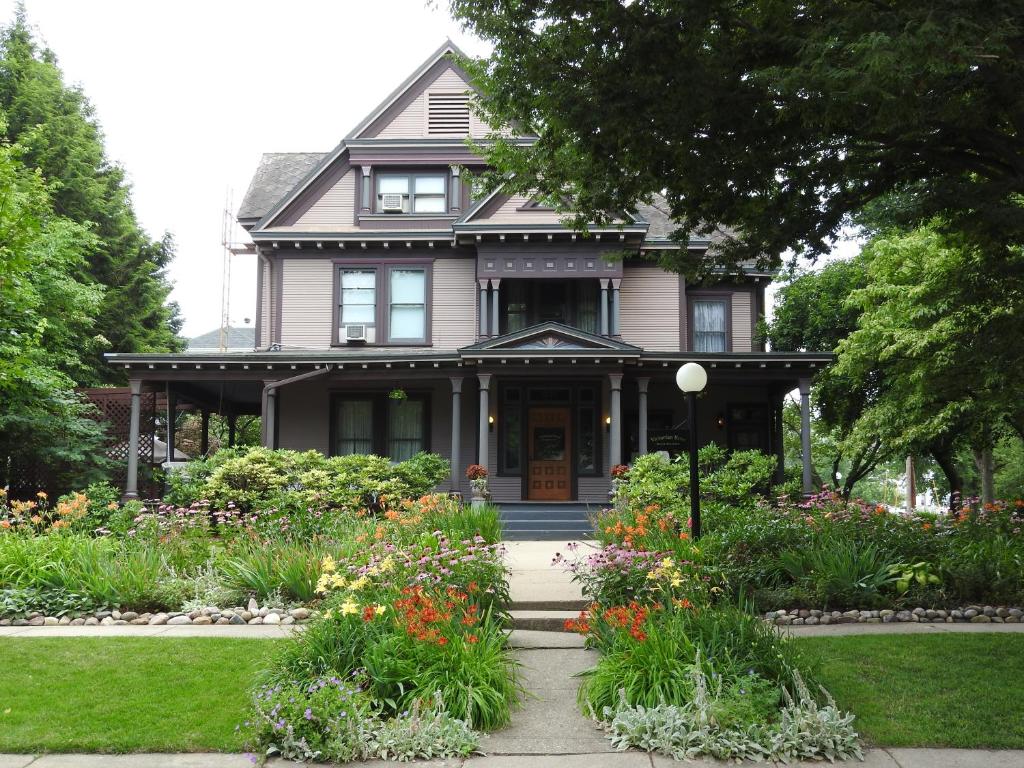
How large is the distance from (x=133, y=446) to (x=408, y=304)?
278 inches

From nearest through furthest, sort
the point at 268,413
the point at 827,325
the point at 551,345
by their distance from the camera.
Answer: the point at 551,345 < the point at 268,413 < the point at 827,325

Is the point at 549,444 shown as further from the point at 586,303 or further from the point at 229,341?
the point at 229,341

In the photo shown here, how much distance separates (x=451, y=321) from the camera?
19.4 m

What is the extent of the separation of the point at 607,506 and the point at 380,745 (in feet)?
43.9

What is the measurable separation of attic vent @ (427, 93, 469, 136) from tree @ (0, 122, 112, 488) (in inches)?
348

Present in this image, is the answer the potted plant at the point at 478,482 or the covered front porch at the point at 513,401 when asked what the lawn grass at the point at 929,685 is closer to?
the potted plant at the point at 478,482

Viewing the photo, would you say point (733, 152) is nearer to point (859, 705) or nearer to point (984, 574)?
point (859, 705)

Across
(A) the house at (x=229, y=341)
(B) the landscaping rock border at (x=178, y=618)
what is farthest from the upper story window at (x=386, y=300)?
(A) the house at (x=229, y=341)

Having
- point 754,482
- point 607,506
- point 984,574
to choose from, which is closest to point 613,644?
point 984,574

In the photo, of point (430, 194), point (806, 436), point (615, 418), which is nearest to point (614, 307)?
point (615, 418)

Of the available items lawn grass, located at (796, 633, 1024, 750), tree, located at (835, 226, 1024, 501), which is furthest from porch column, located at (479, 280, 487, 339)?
lawn grass, located at (796, 633, 1024, 750)

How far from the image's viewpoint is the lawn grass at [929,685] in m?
4.84

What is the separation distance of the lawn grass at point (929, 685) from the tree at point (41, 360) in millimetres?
13341

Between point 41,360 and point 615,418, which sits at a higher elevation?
point 41,360
